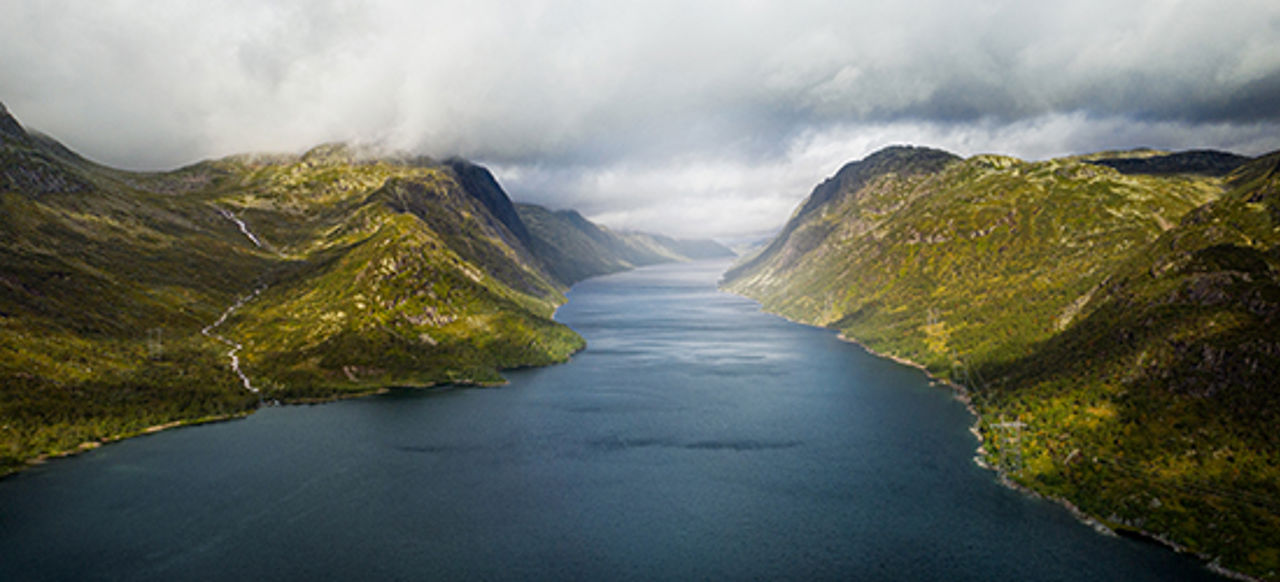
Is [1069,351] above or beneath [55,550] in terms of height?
above

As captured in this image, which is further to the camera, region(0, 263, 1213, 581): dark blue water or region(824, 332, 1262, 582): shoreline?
region(0, 263, 1213, 581): dark blue water

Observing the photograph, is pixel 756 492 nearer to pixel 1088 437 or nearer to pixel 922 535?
pixel 922 535

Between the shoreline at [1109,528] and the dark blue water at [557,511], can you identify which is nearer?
the shoreline at [1109,528]

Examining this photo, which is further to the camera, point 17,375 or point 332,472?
point 17,375

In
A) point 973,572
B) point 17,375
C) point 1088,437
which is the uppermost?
point 17,375

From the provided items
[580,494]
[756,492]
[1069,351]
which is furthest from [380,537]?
[1069,351]

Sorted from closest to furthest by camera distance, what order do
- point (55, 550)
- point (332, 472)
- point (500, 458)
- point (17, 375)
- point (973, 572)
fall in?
point (973, 572), point (55, 550), point (332, 472), point (500, 458), point (17, 375)

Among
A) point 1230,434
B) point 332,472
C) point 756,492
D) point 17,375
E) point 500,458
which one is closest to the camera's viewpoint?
point 1230,434

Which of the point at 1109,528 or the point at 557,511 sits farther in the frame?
the point at 557,511
